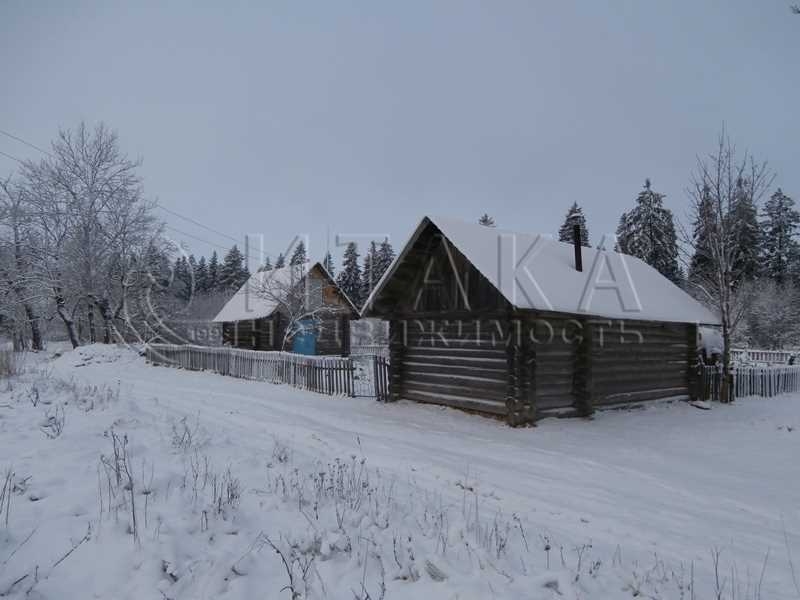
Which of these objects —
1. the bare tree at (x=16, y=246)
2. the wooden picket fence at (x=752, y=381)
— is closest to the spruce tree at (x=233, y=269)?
the bare tree at (x=16, y=246)

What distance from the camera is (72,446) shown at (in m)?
5.91

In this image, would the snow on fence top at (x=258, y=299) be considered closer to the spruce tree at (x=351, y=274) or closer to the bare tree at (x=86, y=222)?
the bare tree at (x=86, y=222)

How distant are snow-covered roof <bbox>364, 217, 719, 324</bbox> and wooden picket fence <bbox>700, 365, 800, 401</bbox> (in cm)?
222

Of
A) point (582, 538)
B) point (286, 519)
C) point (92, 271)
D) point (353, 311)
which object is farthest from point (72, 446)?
point (92, 271)

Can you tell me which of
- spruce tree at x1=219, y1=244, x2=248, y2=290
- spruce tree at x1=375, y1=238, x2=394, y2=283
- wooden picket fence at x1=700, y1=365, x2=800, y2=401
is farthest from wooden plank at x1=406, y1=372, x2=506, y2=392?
spruce tree at x1=219, y1=244, x2=248, y2=290

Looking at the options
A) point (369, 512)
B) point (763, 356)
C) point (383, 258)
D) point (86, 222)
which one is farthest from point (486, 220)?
point (369, 512)

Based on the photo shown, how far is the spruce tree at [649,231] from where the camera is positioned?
3925 centimetres

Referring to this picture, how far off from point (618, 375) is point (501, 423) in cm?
499

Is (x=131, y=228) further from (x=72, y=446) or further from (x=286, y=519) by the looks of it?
(x=286, y=519)

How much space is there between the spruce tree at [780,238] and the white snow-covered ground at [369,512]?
4569cm

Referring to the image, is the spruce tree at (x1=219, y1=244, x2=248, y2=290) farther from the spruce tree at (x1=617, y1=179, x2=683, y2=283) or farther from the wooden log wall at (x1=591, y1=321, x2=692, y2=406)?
the wooden log wall at (x1=591, y1=321, x2=692, y2=406)

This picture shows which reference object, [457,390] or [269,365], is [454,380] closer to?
[457,390]

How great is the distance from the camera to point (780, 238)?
151 ft

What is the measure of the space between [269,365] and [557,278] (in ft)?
39.1
